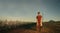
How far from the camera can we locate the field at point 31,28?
5535 millimetres

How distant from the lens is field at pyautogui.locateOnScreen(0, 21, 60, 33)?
18.2ft

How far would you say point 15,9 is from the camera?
569 cm

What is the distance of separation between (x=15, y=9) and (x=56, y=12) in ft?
3.94

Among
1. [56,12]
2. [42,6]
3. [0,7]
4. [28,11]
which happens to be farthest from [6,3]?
[56,12]

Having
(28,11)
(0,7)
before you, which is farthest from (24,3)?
(0,7)

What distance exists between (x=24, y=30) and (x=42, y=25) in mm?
544

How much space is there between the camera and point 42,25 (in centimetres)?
573

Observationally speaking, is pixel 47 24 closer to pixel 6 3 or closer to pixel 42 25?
pixel 42 25

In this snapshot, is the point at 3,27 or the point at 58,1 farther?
the point at 58,1

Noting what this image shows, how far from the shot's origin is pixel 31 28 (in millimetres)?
5703

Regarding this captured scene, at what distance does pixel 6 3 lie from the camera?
223 inches

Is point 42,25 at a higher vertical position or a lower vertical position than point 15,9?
lower

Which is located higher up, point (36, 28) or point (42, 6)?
point (42, 6)

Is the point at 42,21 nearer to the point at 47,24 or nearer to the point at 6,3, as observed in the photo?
the point at 47,24
